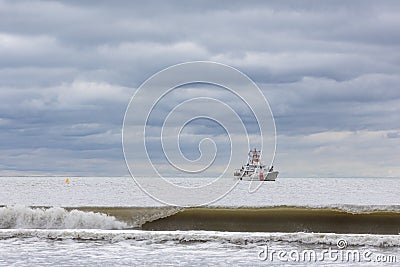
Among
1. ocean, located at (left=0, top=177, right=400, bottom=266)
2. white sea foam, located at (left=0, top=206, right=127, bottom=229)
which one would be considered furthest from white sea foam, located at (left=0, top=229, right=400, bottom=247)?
white sea foam, located at (left=0, top=206, right=127, bottom=229)

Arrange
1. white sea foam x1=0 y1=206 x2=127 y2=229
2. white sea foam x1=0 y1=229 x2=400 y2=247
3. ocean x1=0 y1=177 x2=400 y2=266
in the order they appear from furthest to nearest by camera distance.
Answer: white sea foam x1=0 y1=206 x2=127 y2=229 < white sea foam x1=0 y1=229 x2=400 y2=247 < ocean x1=0 y1=177 x2=400 y2=266

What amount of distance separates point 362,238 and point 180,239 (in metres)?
7.48

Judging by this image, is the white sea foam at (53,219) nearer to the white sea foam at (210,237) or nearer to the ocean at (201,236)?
the ocean at (201,236)

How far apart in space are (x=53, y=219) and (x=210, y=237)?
932cm

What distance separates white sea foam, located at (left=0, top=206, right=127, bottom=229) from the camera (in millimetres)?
35062

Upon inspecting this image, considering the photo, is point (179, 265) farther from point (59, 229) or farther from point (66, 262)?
point (59, 229)

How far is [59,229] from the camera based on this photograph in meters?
34.6

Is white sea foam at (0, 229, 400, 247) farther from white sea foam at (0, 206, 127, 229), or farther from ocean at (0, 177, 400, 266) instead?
white sea foam at (0, 206, 127, 229)

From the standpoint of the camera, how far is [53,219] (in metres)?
35.6

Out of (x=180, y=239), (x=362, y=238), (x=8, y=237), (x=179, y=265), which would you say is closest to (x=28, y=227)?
(x=8, y=237)

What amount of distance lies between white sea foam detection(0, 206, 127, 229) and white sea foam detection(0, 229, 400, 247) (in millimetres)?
1962

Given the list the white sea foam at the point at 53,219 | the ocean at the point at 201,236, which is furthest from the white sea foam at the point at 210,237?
the white sea foam at the point at 53,219

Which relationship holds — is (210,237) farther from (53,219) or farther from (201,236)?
(53,219)

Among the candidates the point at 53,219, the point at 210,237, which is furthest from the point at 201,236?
the point at 53,219
